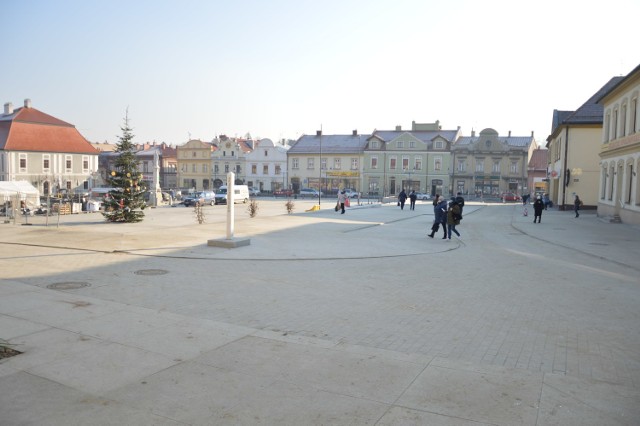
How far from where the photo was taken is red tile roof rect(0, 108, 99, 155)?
61.6 metres

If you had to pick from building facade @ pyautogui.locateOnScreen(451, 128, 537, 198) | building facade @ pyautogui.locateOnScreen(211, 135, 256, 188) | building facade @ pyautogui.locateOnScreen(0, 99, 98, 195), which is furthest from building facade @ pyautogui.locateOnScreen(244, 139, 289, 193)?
building facade @ pyautogui.locateOnScreen(451, 128, 537, 198)

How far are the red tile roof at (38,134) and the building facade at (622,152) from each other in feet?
201

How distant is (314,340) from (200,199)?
39.0 metres

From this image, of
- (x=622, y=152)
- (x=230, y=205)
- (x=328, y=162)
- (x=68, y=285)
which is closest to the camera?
(x=68, y=285)

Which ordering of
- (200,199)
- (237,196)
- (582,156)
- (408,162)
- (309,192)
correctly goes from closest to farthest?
1. (582,156)
2. (200,199)
3. (237,196)
4. (309,192)
5. (408,162)

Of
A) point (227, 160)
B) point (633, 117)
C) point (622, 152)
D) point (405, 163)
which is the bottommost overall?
point (622, 152)

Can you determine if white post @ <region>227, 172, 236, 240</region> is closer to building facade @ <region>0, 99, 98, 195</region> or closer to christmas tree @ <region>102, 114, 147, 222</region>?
christmas tree @ <region>102, 114, 147, 222</region>

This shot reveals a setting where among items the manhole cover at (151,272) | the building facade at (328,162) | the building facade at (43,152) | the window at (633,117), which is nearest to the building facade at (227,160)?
the building facade at (328,162)

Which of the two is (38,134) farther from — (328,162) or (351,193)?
(351,193)

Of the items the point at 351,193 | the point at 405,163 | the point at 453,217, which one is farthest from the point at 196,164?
the point at 453,217

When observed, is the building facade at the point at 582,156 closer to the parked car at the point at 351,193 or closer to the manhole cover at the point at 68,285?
the parked car at the point at 351,193

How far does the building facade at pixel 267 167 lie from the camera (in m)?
86.9

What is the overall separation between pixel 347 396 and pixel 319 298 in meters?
4.34

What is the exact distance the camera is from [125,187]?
25.3 meters
